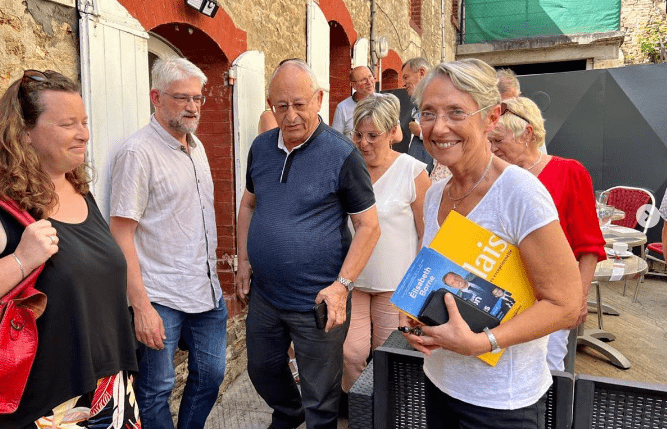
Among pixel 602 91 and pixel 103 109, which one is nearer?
pixel 103 109

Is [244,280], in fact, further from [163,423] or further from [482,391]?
[482,391]

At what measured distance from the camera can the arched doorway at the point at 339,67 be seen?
6539mm

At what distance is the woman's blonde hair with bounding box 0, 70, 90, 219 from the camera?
1479 millimetres

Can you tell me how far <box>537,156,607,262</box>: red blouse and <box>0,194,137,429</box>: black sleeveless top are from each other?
1.74 m

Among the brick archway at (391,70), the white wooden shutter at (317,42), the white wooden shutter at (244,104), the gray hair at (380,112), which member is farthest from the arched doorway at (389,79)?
the gray hair at (380,112)

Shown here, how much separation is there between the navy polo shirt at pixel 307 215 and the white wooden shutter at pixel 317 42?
7.88 feet

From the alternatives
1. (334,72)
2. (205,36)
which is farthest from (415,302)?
(334,72)

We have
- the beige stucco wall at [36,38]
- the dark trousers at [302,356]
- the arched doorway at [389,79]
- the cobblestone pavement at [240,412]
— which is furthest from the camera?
the arched doorway at [389,79]

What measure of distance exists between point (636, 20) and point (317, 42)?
1342cm

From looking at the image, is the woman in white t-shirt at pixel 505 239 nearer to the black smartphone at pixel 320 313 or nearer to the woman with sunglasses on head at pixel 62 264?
the black smartphone at pixel 320 313

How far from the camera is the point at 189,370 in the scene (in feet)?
8.66

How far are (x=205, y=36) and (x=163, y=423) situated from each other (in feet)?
7.84

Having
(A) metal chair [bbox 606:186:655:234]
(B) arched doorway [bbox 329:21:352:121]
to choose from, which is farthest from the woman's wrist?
(A) metal chair [bbox 606:186:655:234]

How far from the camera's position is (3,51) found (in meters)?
2.07
